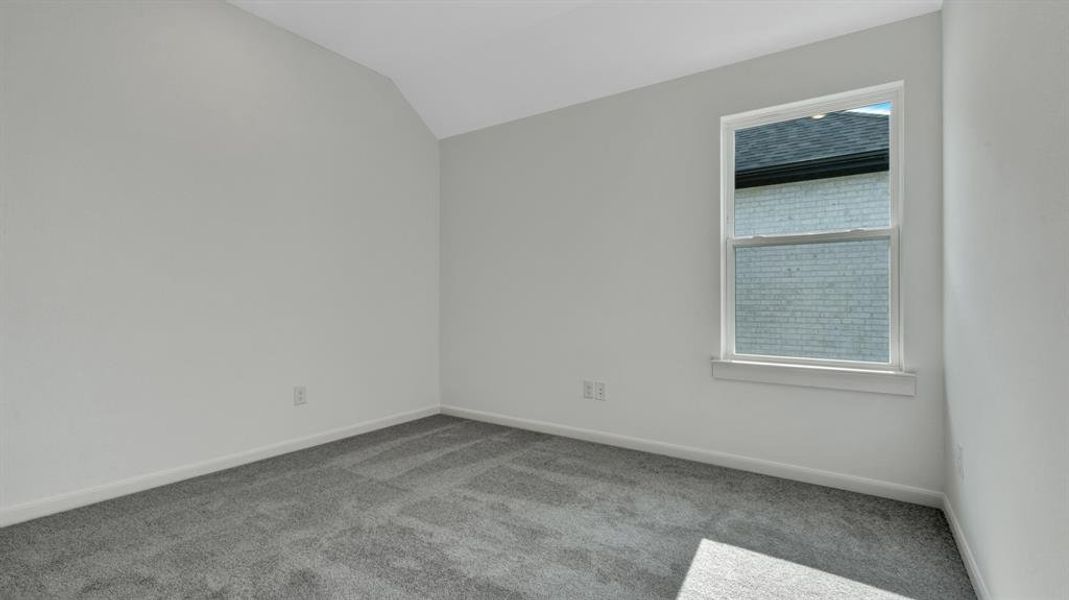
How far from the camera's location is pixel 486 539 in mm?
2154

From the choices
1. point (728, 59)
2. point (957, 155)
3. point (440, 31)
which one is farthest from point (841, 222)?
point (440, 31)

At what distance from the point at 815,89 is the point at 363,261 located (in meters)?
3.19

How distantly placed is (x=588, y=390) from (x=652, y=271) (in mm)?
980

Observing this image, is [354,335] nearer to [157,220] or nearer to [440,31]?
[157,220]

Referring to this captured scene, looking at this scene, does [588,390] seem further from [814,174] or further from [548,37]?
[548,37]

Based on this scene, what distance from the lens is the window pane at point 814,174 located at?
2.70 m

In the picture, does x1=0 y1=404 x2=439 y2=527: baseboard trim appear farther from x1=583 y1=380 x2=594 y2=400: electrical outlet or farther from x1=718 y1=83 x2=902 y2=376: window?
x1=718 y1=83 x2=902 y2=376: window

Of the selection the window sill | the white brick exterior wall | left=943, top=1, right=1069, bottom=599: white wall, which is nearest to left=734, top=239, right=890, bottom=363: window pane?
the white brick exterior wall

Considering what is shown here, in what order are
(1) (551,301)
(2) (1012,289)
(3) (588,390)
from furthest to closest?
(1) (551,301)
(3) (588,390)
(2) (1012,289)

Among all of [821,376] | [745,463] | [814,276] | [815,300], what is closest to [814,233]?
[814,276]

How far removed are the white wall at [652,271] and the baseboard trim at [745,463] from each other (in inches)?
1.4

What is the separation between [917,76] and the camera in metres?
2.49

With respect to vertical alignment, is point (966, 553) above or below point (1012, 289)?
below

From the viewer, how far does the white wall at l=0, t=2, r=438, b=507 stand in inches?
92.0
